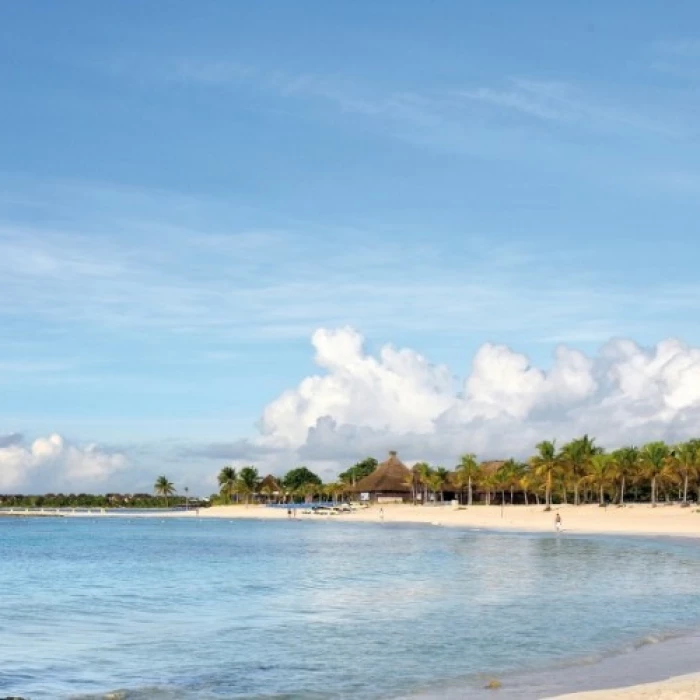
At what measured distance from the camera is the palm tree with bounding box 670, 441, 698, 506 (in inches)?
4087

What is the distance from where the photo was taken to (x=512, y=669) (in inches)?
821

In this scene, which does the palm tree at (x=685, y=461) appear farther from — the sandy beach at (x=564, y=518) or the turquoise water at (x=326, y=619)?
the turquoise water at (x=326, y=619)

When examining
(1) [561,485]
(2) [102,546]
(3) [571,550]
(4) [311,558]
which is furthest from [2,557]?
(1) [561,485]

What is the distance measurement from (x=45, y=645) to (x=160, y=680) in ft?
22.0

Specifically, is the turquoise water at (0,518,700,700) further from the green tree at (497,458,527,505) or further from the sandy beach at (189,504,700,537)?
the green tree at (497,458,527,505)

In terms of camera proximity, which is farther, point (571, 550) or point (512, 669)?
point (571, 550)

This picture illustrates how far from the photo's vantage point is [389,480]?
536 ft

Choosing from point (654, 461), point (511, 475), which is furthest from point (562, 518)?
point (511, 475)

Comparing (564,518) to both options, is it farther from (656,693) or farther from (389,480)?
(656,693)

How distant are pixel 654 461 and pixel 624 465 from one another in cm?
513

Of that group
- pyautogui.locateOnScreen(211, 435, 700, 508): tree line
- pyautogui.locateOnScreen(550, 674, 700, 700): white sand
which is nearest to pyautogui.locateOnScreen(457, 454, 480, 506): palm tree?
pyautogui.locateOnScreen(211, 435, 700, 508): tree line

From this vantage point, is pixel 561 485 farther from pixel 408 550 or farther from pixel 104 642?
pixel 104 642

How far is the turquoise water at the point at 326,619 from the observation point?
69.2ft

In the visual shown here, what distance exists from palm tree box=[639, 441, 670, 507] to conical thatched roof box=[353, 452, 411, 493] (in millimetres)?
53876
